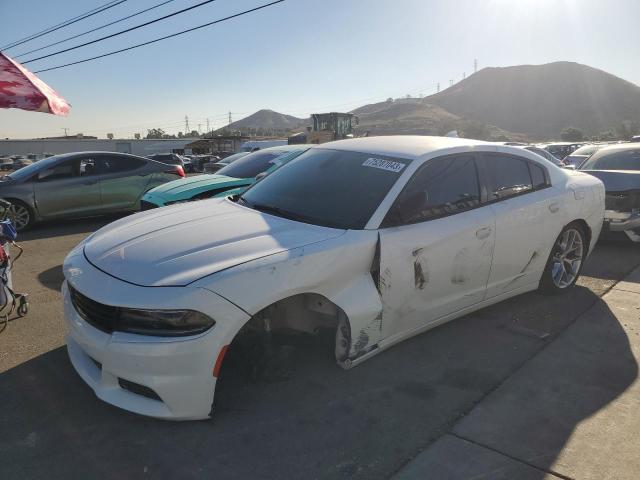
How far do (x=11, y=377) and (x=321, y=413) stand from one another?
2.04 meters

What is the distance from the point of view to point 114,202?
948 cm

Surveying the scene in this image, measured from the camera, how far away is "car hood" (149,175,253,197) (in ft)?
22.3

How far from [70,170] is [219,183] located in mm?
3788

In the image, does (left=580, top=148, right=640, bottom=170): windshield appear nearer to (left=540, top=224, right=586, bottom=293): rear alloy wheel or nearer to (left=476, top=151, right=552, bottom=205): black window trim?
(left=540, top=224, right=586, bottom=293): rear alloy wheel

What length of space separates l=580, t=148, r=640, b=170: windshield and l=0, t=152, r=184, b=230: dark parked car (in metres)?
7.72

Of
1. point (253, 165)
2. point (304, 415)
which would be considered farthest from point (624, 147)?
point (304, 415)

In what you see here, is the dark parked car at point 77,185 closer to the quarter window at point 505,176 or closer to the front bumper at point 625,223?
the quarter window at point 505,176

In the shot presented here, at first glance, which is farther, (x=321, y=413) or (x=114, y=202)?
(x=114, y=202)

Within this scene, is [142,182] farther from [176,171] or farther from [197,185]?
[197,185]

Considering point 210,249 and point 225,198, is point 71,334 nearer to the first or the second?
point 210,249

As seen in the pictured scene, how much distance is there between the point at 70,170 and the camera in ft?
30.1

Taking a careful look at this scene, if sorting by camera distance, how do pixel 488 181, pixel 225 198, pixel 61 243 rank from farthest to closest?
pixel 61 243
pixel 225 198
pixel 488 181

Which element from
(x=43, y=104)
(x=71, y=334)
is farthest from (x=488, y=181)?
(x=43, y=104)

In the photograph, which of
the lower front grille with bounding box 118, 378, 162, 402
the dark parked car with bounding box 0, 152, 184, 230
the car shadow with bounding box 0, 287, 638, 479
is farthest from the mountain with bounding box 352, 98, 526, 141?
the lower front grille with bounding box 118, 378, 162, 402
